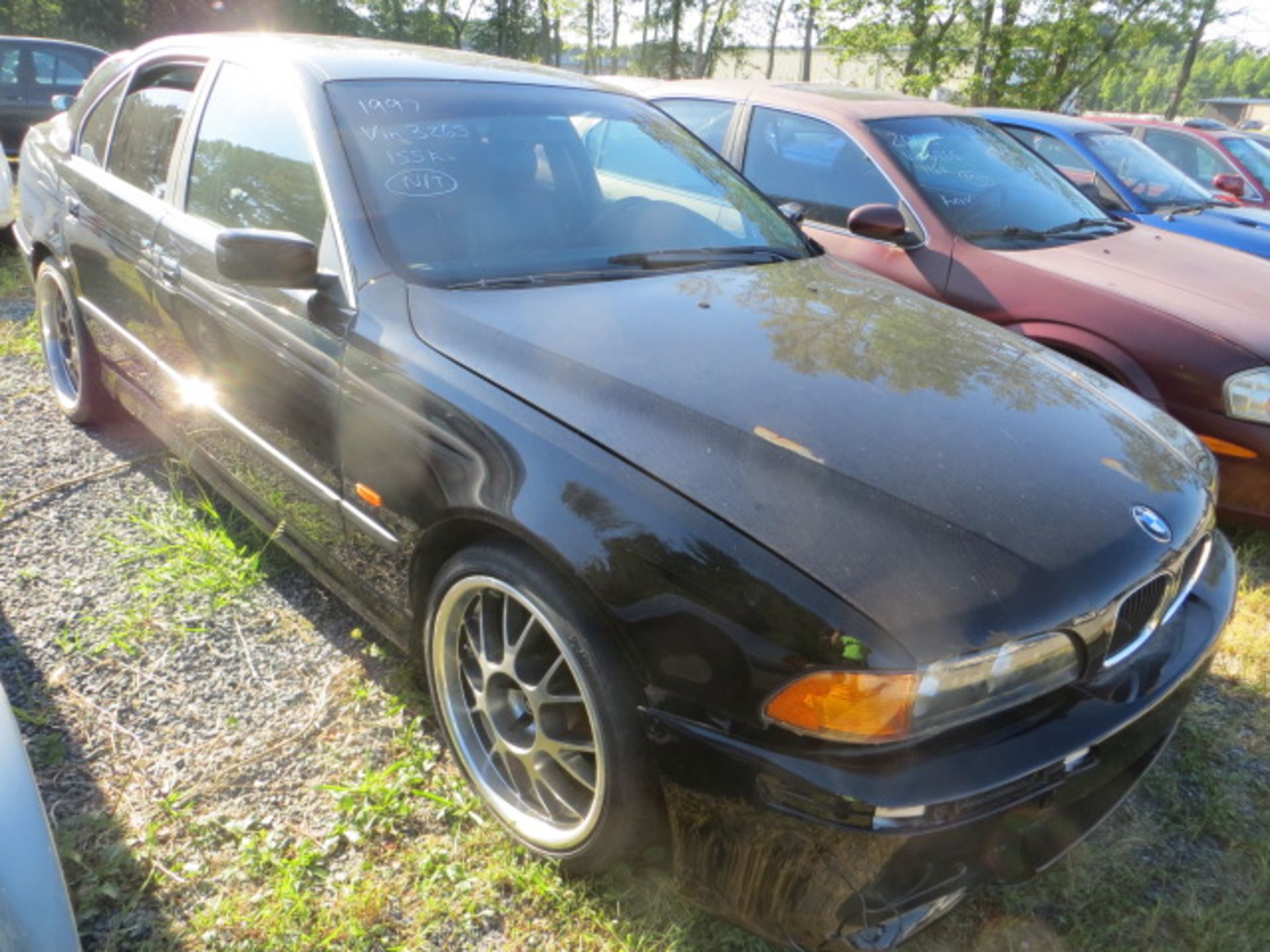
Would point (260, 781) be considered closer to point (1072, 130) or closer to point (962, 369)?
point (962, 369)

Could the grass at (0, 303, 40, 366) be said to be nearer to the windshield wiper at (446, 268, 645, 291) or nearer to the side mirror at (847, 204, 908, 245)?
the windshield wiper at (446, 268, 645, 291)

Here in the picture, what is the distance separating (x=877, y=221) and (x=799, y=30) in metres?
34.4

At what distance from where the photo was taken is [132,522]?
126 inches

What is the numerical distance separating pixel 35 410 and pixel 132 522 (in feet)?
4.17

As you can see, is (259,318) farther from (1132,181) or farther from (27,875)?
(1132,181)

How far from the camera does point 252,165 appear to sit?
2.59 metres

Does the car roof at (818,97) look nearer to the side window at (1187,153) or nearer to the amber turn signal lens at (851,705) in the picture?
the amber turn signal lens at (851,705)

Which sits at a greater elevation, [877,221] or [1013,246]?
[877,221]

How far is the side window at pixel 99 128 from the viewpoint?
341 cm

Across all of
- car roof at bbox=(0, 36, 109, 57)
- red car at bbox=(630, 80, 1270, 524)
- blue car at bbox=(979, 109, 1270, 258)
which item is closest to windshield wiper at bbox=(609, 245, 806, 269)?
red car at bbox=(630, 80, 1270, 524)

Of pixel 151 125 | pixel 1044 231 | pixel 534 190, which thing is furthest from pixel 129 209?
pixel 1044 231

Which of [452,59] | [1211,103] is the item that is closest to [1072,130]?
[452,59]

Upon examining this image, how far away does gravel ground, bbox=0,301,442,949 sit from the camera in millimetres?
2074

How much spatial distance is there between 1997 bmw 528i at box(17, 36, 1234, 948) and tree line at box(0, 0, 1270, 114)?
1305 cm
